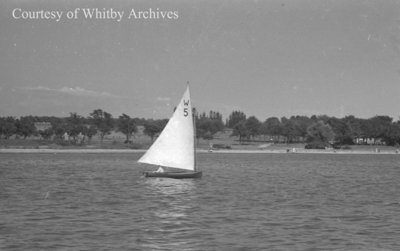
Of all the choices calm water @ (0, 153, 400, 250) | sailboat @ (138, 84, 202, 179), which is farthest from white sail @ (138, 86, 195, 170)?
calm water @ (0, 153, 400, 250)

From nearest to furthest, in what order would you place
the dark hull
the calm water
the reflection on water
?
the calm water, the reflection on water, the dark hull

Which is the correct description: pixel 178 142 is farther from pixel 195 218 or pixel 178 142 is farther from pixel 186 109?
pixel 195 218

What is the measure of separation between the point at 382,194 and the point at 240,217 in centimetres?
2121

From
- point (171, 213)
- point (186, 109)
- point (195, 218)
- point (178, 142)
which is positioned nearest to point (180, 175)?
point (178, 142)

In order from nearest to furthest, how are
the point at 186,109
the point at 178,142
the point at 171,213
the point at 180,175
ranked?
1. the point at 171,213
2. the point at 186,109
3. the point at 178,142
4. the point at 180,175

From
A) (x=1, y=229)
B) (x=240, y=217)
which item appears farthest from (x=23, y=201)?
(x=240, y=217)

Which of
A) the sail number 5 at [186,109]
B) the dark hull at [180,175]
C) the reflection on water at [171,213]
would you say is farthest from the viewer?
the dark hull at [180,175]

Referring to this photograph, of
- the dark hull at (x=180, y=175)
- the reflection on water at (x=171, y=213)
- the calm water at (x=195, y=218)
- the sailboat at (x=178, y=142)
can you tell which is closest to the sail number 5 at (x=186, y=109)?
the sailboat at (x=178, y=142)

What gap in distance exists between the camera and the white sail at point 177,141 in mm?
57281

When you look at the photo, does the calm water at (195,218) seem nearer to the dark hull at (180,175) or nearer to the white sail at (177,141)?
the white sail at (177,141)

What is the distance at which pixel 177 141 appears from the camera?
5769 cm

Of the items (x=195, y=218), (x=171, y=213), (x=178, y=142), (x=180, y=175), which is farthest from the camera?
(x=180, y=175)

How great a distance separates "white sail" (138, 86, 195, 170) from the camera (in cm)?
5728

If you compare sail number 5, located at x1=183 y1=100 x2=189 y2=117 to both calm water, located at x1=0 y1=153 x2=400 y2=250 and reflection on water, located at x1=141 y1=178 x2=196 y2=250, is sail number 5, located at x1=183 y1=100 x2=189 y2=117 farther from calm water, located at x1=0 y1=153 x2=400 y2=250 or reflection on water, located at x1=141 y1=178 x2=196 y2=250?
calm water, located at x1=0 y1=153 x2=400 y2=250
